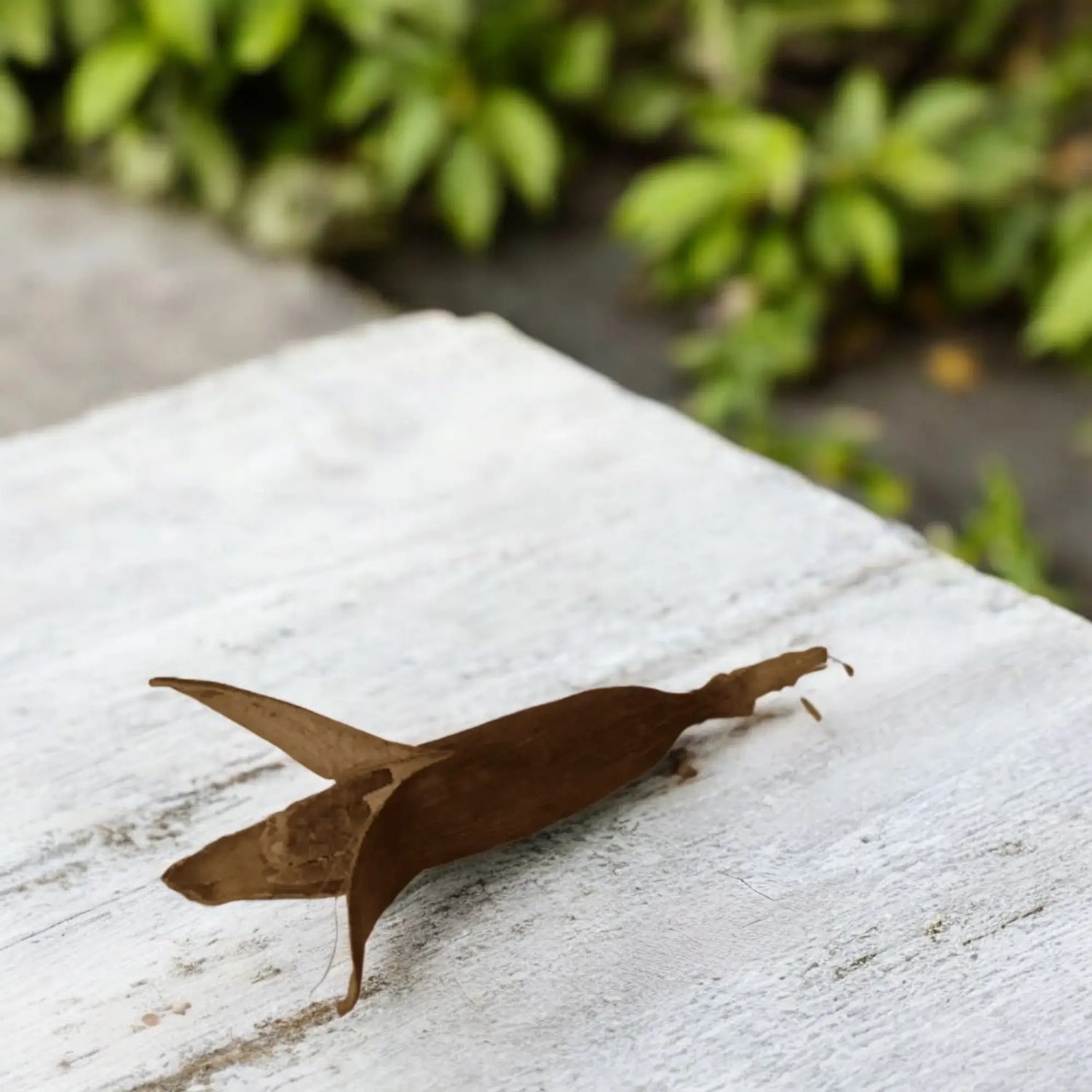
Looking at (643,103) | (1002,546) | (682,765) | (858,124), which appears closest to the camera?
(682,765)

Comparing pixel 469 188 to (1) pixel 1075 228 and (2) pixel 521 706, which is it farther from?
(2) pixel 521 706

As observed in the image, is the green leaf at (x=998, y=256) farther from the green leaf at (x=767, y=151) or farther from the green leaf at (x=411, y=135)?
the green leaf at (x=411, y=135)

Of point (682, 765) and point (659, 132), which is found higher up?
point (659, 132)

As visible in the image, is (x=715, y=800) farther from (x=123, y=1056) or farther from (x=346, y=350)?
(x=346, y=350)

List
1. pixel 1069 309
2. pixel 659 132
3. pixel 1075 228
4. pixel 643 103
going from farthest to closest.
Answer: pixel 659 132 < pixel 643 103 < pixel 1075 228 < pixel 1069 309

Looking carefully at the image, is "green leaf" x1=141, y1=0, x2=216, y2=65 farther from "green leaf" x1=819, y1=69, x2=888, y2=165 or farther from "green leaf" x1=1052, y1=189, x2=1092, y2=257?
"green leaf" x1=1052, y1=189, x2=1092, y2=257

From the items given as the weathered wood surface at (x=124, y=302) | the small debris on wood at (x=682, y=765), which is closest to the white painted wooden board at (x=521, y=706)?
the small debris on wood at (x=682, y=765)

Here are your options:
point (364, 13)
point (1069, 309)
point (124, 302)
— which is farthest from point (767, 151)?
point (124, 302)

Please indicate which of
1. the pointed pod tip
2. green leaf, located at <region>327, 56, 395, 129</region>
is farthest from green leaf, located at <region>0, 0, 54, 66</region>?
the pointed pod tip
